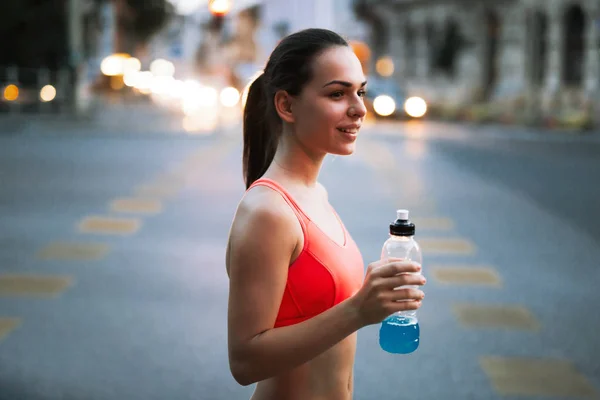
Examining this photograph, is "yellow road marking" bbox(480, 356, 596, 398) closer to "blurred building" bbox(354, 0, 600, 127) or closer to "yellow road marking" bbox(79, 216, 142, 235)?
"yellow road marking" bbox(79, 216, 142, 235)

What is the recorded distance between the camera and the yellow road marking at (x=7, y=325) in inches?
256

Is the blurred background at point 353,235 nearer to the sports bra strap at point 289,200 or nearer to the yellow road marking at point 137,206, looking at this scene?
the yellow road marking at point 137,206

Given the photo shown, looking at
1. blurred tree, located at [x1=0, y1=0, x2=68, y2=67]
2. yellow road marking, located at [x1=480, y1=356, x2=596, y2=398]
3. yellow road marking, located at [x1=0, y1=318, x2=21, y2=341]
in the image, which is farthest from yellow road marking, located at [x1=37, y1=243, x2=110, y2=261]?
blurred tree, located at [x1=0, y1=0, x2=68, y2=67]

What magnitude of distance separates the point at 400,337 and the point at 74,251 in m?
7.49

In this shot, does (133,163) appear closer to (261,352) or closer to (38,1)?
(261,352)

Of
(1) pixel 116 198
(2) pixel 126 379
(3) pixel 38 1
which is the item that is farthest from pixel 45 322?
(3) pixel 38 1

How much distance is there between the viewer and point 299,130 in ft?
7.52

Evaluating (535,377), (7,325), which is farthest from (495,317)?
(7,325)

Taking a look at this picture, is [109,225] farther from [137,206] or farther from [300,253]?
[300,253]

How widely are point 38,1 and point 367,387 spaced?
3957cm

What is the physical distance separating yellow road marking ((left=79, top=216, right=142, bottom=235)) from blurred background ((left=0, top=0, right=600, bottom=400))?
1.6 inches

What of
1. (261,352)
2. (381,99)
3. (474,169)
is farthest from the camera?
(381,99)

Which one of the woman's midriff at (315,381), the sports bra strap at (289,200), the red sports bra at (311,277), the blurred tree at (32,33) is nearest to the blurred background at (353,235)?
the sports bra strap at (289,200)

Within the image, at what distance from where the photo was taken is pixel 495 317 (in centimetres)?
701
